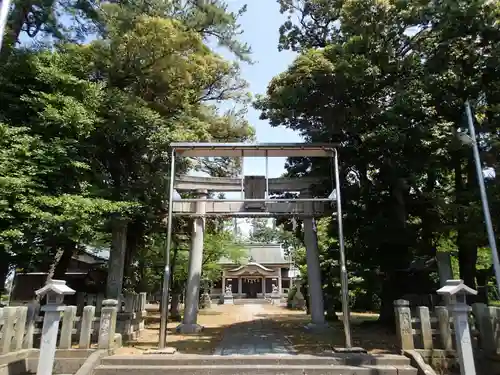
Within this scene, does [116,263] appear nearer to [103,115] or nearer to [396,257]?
[103,115]

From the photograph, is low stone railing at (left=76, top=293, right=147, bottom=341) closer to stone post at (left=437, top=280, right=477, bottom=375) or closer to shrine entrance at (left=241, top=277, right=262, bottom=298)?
stone post at (left=437, top=280, right=477, bottom=375)

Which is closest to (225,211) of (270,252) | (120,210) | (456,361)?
(120,210)

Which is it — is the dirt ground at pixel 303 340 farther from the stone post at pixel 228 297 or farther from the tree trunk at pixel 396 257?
the stone post at pixel 228 297

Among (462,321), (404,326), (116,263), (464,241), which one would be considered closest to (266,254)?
(116,263)

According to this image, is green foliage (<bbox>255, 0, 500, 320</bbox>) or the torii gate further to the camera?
the torii gate

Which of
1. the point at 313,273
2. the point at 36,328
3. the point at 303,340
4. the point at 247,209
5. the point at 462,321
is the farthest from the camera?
the point at 313,273

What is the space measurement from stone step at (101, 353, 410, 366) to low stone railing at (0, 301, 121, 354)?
678 millimetres

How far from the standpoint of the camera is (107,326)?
7.85 meters

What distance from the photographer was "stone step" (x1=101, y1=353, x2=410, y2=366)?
7.31 m

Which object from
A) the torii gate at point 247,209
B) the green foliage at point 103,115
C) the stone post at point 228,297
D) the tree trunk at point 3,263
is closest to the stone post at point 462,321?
the torii gate at point 247,209

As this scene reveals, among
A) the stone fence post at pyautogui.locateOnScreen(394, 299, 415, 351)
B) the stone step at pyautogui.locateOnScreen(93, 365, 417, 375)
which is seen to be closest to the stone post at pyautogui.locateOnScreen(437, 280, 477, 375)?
the stone step at pyautogui.locateOnScreen(93, 365, 417, 375)

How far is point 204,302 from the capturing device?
86.1ft

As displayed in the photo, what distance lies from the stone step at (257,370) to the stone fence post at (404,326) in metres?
0.57

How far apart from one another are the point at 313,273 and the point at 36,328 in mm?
8389
